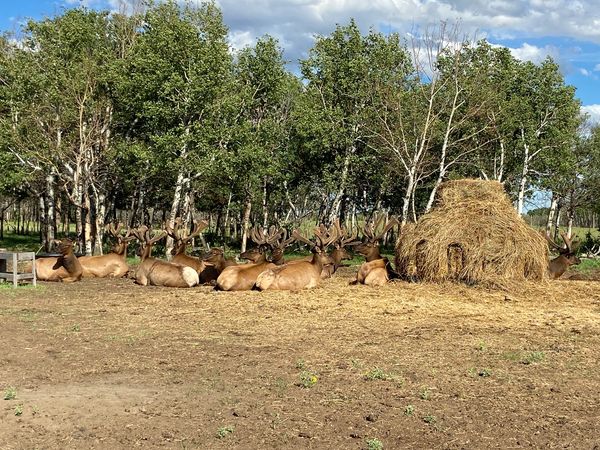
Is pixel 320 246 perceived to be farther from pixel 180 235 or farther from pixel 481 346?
pixel 481 346

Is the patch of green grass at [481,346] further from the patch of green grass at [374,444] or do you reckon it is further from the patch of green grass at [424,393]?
the patch of green grass at [374,444]

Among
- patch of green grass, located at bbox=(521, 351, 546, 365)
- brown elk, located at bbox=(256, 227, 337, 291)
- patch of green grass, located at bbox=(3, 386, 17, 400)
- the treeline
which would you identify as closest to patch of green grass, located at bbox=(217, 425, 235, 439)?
patch of green grass, located at bbox=(3, 386, 17, 400)

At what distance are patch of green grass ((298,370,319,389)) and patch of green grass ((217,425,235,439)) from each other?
1398 millimetres

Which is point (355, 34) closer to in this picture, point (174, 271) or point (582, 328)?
point (174, 271)

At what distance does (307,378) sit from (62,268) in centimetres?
1168

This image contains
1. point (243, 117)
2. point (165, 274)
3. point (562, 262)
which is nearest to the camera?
point (165, 274)

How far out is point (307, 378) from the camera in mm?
7012

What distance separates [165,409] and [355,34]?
2725 centimetres

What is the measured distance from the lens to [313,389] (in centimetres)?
662

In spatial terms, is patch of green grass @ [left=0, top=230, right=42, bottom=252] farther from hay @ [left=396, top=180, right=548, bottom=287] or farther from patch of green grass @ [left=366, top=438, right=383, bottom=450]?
patch of green grass @ [left=366, top=438, right=383, bottom=450]

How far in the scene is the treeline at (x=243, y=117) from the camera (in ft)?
80.6

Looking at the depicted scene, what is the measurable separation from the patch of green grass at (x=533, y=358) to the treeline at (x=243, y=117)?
14.1 m

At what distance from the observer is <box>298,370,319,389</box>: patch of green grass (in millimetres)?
6777

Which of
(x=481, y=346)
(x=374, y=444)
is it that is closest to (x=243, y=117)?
(x=481, y=346)
